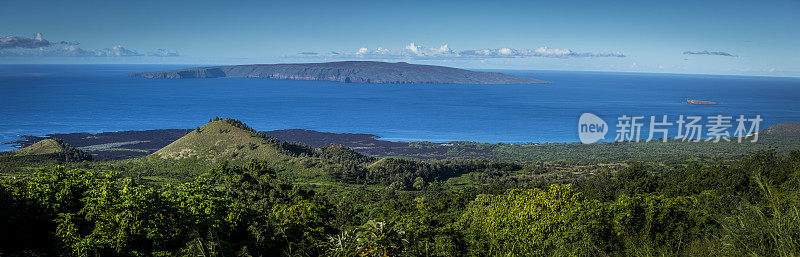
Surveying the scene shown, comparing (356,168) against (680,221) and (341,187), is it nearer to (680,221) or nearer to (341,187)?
(341,187)

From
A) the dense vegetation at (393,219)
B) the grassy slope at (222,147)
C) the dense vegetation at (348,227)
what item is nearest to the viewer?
the dense vegetation at (348,227)

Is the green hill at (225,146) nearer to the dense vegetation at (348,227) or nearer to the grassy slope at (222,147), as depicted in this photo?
the grassy slope at (222,147)

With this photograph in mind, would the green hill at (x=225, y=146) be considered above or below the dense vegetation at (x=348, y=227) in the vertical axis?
below

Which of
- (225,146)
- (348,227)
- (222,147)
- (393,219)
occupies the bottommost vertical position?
(222,147)

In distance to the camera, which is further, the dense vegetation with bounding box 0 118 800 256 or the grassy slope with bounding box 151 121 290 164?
the grassy slope with bounding box 151 121 290 164

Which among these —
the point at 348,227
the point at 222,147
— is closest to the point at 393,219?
the point at 348,227

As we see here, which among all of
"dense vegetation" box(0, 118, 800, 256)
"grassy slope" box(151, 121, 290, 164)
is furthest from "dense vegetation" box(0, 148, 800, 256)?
"grassy slope" box(151, 121, 290, 164)

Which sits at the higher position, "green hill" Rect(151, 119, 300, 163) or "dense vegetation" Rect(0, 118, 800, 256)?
"dense vegetation" Rect(0, 118, 800, 256)

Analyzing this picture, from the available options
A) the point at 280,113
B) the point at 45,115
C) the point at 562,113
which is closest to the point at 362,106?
the point at 280,113

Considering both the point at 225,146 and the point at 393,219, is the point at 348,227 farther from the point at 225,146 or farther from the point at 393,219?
the point at 225,146

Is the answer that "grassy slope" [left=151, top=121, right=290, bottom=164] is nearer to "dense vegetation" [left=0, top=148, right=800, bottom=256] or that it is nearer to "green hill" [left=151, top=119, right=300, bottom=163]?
"green hill" [left=151, top=119, right=300, bottom=163]

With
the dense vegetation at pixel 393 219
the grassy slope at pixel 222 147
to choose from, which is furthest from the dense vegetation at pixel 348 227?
the grassy slope at pixel 222 147

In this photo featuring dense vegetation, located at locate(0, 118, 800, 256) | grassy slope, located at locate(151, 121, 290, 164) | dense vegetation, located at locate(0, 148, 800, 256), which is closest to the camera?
dense vegetation, located at locate(0, 148, 800, 256)

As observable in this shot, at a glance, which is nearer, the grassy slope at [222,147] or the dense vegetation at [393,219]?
the dense vegetation at [393,219]
